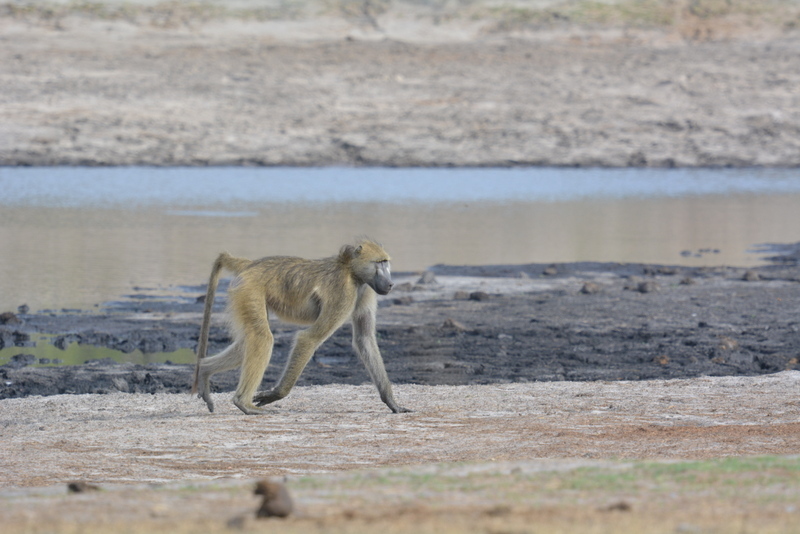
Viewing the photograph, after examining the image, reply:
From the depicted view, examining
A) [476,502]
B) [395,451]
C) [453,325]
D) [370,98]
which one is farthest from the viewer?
[370,98]

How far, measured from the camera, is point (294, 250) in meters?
21.2

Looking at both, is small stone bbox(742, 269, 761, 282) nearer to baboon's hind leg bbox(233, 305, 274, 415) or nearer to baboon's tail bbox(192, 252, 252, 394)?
baboon's tail bbox(192, 252, 252, 394)

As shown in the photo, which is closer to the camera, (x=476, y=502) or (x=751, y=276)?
(x=476, y=502)

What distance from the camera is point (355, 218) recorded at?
27531mm

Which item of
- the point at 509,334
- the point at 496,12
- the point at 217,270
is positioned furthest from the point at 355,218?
the point at 496,12

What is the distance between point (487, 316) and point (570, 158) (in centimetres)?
3035

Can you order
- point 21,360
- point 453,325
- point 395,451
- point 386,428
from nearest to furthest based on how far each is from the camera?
point 395,451 < point 386,428 < point 21,360 < point 453,325

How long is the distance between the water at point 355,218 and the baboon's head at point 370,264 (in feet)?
24.0

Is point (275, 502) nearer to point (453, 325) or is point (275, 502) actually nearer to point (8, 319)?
point (453, 325)

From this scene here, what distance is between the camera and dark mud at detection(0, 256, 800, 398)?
10.7m

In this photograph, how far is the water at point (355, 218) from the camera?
19.9 meters

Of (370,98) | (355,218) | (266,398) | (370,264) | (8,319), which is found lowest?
(355,218)

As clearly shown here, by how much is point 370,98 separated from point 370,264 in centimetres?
3871

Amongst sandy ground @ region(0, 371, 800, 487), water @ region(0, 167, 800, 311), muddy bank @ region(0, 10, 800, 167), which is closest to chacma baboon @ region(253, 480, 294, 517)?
sandy ground @ region(0, 371, 800, 487)
